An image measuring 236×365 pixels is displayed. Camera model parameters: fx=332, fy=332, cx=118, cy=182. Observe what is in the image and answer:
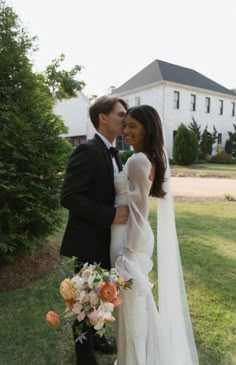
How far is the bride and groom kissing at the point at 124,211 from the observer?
2.29 meters

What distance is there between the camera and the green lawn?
10.3 ft

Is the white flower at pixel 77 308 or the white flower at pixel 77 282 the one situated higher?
the white flower at pixel 77 282

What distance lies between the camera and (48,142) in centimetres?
472

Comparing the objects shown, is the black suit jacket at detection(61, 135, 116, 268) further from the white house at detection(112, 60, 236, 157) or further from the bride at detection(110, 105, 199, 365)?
the white house at detection(112, 60, 236, 157)

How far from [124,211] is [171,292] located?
1.07 meters

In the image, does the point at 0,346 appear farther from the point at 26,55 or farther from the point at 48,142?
the point at 26,55

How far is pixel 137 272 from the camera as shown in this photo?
2.36 meters

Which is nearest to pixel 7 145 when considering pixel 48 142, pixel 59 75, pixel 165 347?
pixel 48 142

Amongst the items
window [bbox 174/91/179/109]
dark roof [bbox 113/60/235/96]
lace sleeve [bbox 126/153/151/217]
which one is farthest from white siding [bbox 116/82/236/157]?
lace sleeve [bbox 126/153/151/217]

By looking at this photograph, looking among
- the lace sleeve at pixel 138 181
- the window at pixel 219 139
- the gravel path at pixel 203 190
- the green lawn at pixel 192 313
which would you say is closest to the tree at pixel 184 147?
the window at pixel 219 139

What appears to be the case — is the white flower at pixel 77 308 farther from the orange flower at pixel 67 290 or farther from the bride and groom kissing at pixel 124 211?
the bride and groom kissing at pixel 124 211

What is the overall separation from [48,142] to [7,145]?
626mm

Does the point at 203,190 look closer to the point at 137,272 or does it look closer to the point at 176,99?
the point at 137,272

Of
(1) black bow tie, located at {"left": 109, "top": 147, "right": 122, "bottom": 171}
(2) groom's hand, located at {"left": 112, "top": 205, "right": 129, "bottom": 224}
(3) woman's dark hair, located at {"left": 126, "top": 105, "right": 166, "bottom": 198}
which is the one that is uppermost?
(3) woman's dark hair, located at {"left": 126, "top": 105, "right": 166, "bottom": 198}
